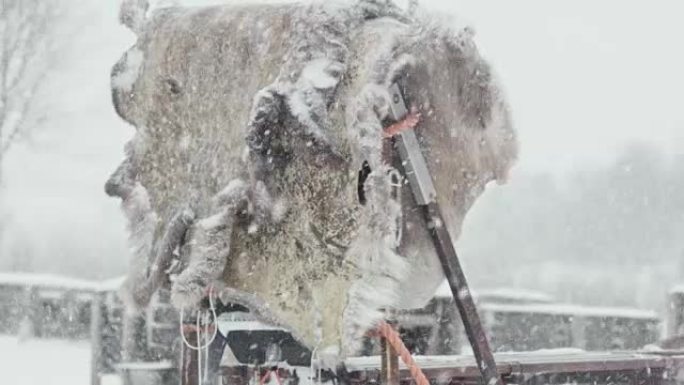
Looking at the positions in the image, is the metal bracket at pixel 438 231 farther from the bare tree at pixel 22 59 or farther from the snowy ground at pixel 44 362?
the bare tree at pixel 22 59

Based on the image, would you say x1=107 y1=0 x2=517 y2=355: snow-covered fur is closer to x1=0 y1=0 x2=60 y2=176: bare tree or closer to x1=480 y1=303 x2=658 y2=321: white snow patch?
x1=480 y1=303 x2=658 y2=321: white snow patch

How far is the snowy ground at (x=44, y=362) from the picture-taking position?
37.8ft

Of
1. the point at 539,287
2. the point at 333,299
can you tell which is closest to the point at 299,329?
the point at 333,299

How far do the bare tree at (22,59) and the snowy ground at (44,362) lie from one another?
13506 millimetres

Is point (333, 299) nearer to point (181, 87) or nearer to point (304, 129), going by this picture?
point (304, 129)

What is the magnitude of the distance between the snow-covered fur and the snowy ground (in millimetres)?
8089

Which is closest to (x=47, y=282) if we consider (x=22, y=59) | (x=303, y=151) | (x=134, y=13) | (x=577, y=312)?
(x=577, y=312)

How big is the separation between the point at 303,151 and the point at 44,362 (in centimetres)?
1040

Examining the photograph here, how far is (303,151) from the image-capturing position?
3139mm

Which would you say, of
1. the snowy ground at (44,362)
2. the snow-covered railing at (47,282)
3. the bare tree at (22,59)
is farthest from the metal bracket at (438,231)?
the bare tree at (22,59)

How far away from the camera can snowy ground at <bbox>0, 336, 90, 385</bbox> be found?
11508mm

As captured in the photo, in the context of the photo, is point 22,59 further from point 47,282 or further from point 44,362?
point 44,362

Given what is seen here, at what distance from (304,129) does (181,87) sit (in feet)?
2.41

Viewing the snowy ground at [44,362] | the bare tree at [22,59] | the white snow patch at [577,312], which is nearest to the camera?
the snowy ground at [44,362]
